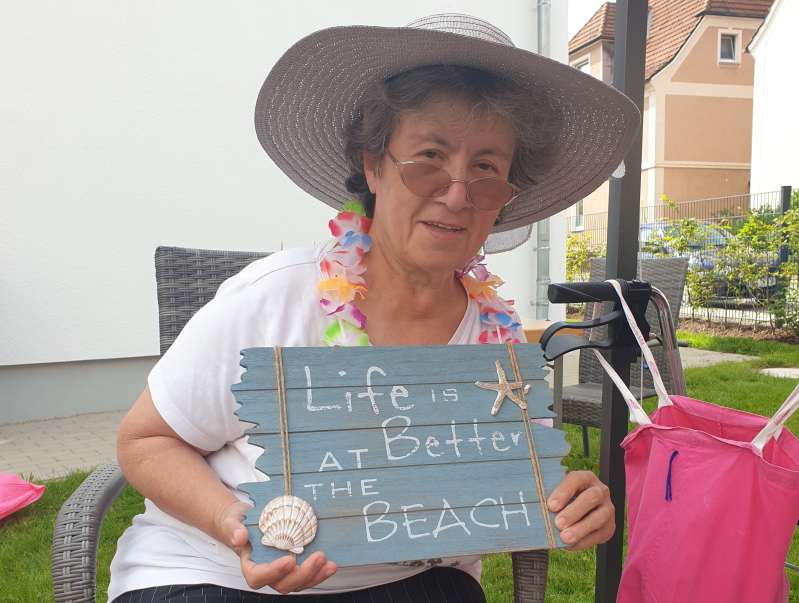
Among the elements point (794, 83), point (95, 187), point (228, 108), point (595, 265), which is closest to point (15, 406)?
point (95, 187)

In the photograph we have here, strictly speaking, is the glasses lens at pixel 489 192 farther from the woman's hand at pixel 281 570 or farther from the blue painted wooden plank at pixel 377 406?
the woman's hand at pixel 281 570

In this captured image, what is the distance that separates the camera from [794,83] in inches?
716

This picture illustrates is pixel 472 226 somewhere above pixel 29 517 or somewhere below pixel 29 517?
above

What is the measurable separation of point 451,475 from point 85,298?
4.89 meters

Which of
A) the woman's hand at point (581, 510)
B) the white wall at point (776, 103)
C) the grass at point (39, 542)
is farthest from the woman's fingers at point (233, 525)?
the white wall at point (776, 103)

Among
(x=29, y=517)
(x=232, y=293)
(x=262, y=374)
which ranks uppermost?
(x=232, y=293)

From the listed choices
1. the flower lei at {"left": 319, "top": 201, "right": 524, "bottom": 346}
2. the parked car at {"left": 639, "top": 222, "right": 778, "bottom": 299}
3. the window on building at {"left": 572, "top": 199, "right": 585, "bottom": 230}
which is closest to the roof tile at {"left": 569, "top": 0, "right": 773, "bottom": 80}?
the window on building at {"left": 572, "top": 199, "right": 585, "bottom": 230}

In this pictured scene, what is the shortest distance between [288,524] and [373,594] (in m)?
0.50

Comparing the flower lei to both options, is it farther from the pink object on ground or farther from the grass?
the pink object on ground

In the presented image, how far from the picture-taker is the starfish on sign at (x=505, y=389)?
4.16 feet

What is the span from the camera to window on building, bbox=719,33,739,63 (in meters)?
24.5

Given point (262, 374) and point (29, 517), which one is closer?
point (262, 374)

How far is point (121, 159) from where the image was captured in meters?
5.41

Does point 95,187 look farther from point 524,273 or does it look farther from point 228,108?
point 524,273
